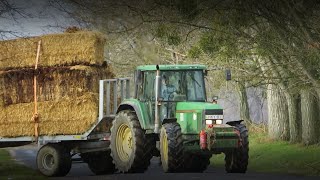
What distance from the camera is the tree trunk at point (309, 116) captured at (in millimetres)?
25719

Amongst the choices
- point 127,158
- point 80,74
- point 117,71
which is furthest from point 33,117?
point 117,71

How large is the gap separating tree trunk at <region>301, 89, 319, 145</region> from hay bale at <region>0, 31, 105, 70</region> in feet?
32.8

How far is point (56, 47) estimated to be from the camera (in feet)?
61.9

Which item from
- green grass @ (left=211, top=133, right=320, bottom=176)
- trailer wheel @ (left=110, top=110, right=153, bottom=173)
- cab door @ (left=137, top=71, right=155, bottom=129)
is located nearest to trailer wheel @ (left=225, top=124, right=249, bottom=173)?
trailer wheel @ (left=110, top=110, right=153, bottom=173)

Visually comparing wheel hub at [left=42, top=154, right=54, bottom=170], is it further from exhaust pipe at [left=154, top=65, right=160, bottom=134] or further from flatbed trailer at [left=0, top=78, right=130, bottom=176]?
exhaust pipe at [left=154, top=65, right=160, bottom=134]

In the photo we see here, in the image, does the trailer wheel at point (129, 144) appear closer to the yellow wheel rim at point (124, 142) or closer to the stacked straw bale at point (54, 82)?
the yellow wheel rim at point (124, 142)

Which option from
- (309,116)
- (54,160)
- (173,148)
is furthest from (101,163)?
(309,116)

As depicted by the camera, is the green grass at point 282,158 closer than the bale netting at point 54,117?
No

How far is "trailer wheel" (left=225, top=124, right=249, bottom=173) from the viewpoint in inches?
664

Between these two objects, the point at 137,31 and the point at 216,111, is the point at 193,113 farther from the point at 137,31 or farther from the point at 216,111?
the point at 137,31

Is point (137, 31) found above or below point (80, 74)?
above

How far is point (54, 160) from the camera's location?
1934 centimetres

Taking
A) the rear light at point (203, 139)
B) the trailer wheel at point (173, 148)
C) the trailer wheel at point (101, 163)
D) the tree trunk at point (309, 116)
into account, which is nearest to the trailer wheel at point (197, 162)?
the rear light at point (203, 139)

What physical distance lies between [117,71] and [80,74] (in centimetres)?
1865
